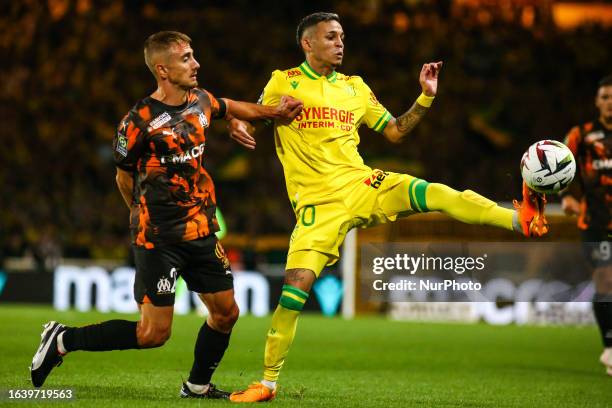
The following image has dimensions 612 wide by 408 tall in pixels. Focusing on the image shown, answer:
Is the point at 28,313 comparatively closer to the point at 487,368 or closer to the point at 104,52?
the point at 487,368

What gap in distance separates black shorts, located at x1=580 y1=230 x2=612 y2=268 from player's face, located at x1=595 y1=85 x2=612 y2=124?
0.92 metres

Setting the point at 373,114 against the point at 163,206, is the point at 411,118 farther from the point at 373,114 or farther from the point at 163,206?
the point at 163,206

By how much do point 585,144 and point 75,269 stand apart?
9.51 meters

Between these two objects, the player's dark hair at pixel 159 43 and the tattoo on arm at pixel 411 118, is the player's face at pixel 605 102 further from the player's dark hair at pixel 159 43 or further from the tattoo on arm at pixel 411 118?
the player's dark hair at pixel 159 43

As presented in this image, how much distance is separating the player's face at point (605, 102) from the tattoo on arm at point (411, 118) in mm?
2506

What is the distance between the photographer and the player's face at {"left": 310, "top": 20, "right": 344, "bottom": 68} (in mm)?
6359

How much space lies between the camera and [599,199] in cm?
838

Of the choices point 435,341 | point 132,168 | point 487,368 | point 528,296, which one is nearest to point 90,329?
point 132,168

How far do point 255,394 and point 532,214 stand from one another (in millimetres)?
1820

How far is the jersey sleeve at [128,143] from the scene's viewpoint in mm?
5449

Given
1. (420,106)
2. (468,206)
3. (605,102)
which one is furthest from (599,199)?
(468,206)

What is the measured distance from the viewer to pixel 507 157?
20.2 metres

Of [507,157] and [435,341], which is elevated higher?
[507,157]

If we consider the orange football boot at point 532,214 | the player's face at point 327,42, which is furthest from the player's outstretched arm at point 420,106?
the orange football boot at point 532,214
